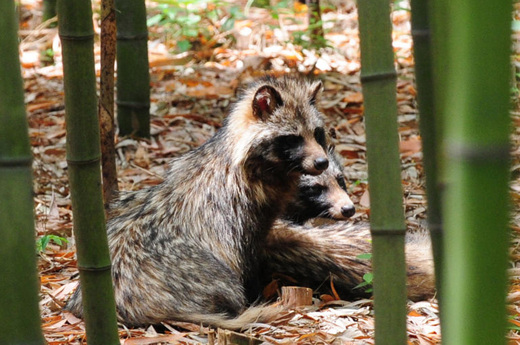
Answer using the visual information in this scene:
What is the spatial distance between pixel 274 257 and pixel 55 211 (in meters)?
1.92

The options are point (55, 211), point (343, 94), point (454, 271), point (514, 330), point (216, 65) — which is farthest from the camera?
point (216, 65)

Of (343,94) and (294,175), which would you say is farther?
(343,94)

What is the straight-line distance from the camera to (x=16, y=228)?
1906mm

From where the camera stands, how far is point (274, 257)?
4699 millimetres

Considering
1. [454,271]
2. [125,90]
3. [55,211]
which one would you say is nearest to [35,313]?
[454,271]

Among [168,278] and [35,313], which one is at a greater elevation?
[35,313]

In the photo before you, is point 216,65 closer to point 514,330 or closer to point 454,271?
point 514,330

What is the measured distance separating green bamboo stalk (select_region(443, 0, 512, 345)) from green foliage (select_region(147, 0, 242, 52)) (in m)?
8.02

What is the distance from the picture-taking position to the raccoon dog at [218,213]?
159 inches

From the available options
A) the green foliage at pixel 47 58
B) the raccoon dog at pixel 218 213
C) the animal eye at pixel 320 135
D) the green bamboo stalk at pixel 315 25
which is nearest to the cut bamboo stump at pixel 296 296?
the raccoon dog at pixel 218 213

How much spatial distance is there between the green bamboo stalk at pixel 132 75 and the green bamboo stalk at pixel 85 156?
4113 mm

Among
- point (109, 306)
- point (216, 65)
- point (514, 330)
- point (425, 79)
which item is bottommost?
point (514, 330)

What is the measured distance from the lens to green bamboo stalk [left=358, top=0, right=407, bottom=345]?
6.14ft

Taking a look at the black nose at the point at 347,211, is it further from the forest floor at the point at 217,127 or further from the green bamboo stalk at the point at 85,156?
the green bamboo stalk at the point at 85,156
